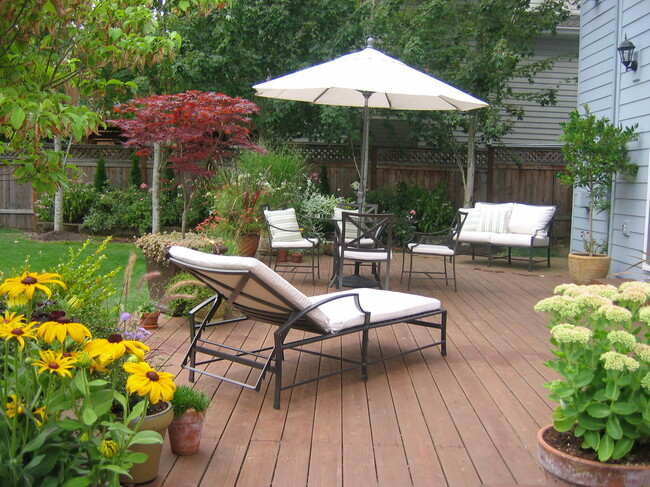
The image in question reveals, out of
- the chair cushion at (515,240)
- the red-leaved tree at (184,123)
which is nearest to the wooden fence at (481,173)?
the chair cushion at (515,240)

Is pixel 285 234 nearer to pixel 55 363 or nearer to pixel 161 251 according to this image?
pixel 161 251

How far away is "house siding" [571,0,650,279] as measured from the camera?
7.60 metres

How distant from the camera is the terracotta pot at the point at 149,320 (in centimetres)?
546

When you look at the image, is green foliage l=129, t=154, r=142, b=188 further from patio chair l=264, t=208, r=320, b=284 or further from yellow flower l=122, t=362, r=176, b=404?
yellow flower l=122, t=362, r=176, b=404

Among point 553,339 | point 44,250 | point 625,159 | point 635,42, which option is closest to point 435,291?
point 625,159

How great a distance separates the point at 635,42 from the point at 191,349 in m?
6.33

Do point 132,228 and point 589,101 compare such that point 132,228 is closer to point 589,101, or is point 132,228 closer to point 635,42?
point 589,101

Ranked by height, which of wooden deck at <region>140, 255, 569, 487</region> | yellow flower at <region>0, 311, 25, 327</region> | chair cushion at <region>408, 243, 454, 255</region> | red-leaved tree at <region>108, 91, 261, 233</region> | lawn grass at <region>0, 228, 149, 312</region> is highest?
red-leaved tree at <region>108, 91, 261, 233</region>

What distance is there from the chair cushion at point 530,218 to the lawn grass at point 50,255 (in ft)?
17.9

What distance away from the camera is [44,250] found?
10578 mm

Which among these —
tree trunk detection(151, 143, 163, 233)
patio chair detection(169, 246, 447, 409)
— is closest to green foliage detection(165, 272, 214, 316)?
patio chair detection(169, 246, 447, 409)

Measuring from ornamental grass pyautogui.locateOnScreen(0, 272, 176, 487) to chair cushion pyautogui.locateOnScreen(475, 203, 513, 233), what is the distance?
339 inches

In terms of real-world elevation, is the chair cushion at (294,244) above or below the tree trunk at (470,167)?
below

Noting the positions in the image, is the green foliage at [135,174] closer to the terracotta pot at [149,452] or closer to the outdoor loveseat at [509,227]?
the outdoor loveseat at [509,227]
